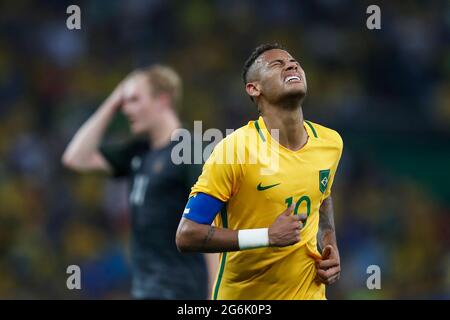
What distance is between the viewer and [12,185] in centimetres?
1311

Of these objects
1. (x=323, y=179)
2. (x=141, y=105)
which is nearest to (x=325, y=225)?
(x=323, y=179)

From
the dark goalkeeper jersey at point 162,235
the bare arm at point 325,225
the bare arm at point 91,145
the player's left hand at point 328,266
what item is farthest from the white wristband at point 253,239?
the bare arm at point 91,145

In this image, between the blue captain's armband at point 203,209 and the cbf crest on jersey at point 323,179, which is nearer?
the blue captain's armband at point 203,209

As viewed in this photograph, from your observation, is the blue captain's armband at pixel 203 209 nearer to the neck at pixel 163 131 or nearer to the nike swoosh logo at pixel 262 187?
the nike swoosh logo at pixel 262 187

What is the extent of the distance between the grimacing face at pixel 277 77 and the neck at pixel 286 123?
76 millimetres

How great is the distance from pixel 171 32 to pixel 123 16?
2.82 ft

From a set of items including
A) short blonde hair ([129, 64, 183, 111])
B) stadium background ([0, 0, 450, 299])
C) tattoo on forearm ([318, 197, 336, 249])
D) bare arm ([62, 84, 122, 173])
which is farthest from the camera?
stadium background ([0, 0, 450, 299])

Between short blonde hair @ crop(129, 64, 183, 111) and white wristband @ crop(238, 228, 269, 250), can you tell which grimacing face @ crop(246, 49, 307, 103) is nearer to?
white wristband @ crop(238, 228, 269, 250)

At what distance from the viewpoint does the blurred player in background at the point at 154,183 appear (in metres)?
6.76

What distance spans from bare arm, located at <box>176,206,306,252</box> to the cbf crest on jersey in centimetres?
42

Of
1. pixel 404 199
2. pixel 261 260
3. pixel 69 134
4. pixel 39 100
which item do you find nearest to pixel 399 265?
pixel 404 199

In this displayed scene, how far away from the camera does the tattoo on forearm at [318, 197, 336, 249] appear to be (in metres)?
5.56

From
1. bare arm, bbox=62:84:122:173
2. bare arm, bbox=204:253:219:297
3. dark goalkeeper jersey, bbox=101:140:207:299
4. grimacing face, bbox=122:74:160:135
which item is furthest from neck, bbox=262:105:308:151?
bare arm, bbox=62:84:122:173

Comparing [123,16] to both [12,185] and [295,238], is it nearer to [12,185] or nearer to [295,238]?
[12,185]
